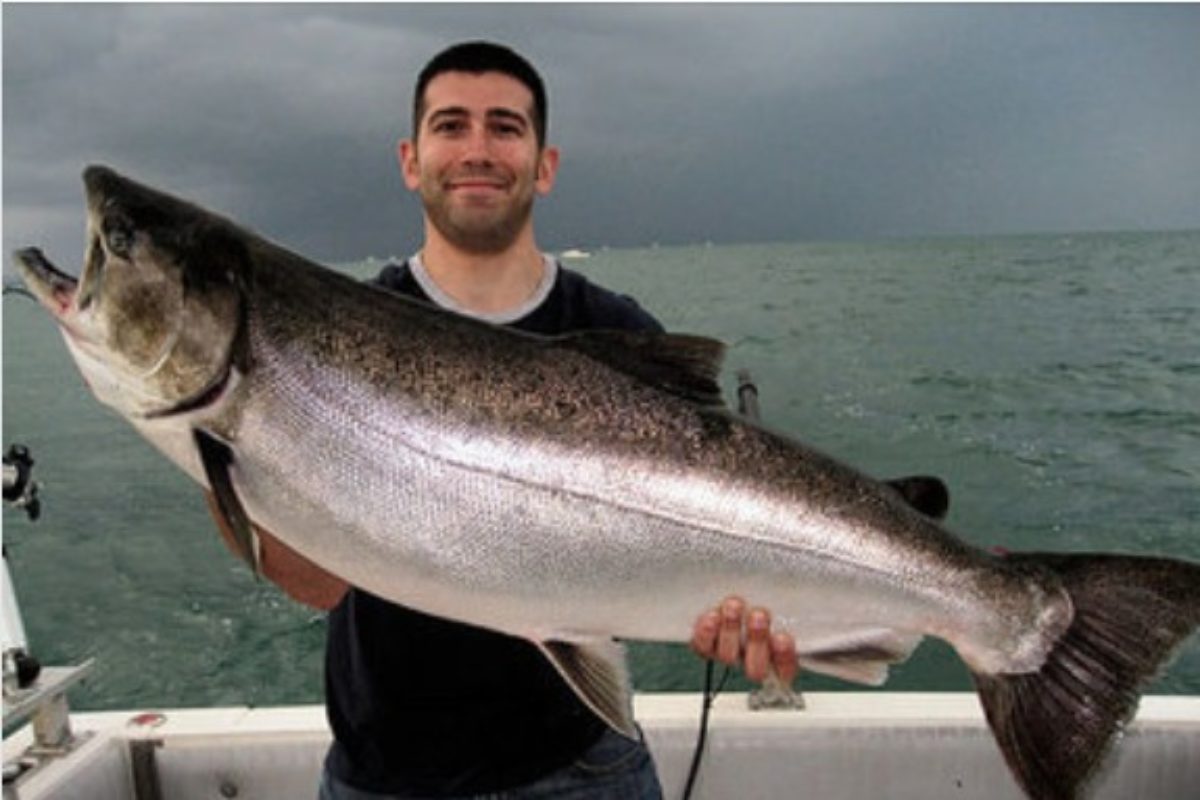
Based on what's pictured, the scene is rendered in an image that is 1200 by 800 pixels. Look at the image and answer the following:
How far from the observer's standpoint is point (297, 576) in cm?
287

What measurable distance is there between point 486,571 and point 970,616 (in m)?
1.15

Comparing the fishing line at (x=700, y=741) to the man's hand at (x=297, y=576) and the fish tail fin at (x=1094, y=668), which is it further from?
the man's hand at (x=297, y=576)

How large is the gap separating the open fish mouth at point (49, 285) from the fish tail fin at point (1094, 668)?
2.35 m

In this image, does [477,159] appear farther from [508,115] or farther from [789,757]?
[789,757]

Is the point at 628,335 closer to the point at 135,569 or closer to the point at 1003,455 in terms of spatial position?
the point at 135,569

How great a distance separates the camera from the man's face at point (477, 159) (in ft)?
10.6

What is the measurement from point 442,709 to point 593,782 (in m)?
0.48

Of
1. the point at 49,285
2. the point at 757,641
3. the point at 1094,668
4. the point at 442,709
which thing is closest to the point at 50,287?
the point at 49,285

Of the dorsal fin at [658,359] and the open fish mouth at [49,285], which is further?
the dorsal fin at [658,359]

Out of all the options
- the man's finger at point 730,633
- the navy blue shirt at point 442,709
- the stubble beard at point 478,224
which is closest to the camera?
the man's finger at point 730,633

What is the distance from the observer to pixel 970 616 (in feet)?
8.76

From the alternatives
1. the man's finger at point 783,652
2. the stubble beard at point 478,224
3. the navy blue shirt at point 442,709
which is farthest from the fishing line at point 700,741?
the stubble beard at point 478,224

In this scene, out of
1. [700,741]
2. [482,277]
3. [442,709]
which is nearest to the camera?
[442,709]

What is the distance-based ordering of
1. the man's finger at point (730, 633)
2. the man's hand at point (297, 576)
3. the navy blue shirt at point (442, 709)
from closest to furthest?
1. the man's finger at point (730, 633)
2. the man's hand at point (297, 576)
3. the navy blue shirt at point (442, 709)
